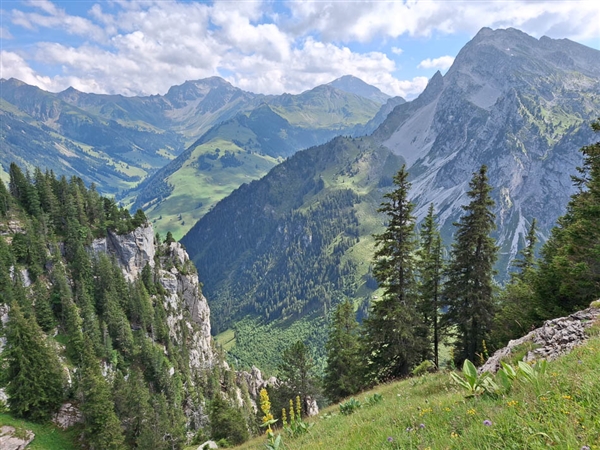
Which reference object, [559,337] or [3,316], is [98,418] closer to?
[3,316]

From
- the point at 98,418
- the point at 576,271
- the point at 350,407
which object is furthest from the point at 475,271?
the point at 98,418

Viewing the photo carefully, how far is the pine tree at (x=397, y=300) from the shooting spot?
27.6 m

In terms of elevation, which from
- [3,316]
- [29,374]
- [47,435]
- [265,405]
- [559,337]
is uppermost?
[3,316]

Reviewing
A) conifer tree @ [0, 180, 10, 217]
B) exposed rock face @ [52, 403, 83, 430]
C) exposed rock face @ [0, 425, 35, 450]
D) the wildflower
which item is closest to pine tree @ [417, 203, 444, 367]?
the wildflower

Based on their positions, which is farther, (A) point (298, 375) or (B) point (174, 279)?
(B) point (174, 279)

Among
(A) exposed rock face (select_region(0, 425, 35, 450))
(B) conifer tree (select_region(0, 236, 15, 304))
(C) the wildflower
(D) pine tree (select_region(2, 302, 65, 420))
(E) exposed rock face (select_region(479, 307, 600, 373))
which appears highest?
(B) conifer tree (select_region(0, 236, 15, 304))

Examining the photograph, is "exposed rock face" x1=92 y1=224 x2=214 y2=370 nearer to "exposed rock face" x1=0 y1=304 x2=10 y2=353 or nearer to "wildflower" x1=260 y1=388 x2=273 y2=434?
"exposed rock face" x1=0 y1=304 x2=10 y2=353

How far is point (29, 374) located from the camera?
42.9 metres

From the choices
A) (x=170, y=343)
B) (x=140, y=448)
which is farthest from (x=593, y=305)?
(x=170, y=343)

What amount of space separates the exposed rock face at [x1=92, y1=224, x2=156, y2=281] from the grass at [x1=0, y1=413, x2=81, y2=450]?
155ft

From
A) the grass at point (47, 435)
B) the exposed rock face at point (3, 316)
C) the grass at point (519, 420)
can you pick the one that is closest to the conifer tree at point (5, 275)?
the exposed rock face at point (3, 316)

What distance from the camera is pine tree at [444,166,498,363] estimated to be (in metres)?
28.4

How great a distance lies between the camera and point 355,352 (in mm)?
36750

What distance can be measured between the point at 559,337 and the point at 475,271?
20180 millimetres
